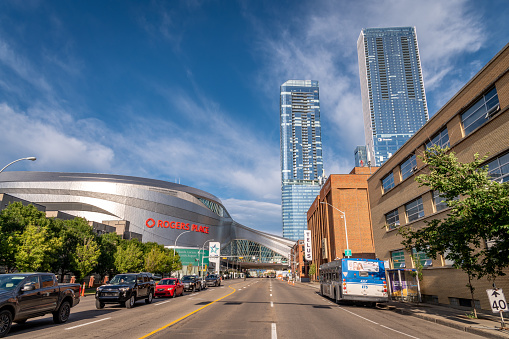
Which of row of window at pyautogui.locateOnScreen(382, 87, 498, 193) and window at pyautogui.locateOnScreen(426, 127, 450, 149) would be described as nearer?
row of window at pyautogui.locateOnScreen(382, 87, 498, 193)

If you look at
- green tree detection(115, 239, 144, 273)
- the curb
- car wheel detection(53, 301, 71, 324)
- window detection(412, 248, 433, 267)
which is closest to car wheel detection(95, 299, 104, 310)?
car wheel detection(53, 301, 71, 324)

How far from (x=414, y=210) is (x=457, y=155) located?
304 inches

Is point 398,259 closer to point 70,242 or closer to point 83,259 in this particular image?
point 83,259

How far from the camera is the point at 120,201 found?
101500 mm

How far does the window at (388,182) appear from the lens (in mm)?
31709

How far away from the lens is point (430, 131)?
24.0 m

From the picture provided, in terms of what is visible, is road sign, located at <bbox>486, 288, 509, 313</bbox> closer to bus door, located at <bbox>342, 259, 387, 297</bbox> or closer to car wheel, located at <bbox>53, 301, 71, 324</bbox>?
bus door, located at <bbox>342, 259, 387, 297</bbox>

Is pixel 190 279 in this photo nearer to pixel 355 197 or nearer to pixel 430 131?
pixel 430 131

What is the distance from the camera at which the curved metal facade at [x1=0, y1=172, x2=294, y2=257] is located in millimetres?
99250

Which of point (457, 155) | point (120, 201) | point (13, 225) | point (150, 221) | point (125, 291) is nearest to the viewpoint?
point (125, 291)

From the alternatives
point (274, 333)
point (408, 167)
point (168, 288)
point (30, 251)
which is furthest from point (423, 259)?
point (30, 251)

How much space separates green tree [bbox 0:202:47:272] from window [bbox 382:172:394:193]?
118 feet

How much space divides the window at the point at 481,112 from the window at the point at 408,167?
699 cm

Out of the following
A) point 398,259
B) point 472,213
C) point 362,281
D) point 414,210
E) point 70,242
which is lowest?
point 362,281
